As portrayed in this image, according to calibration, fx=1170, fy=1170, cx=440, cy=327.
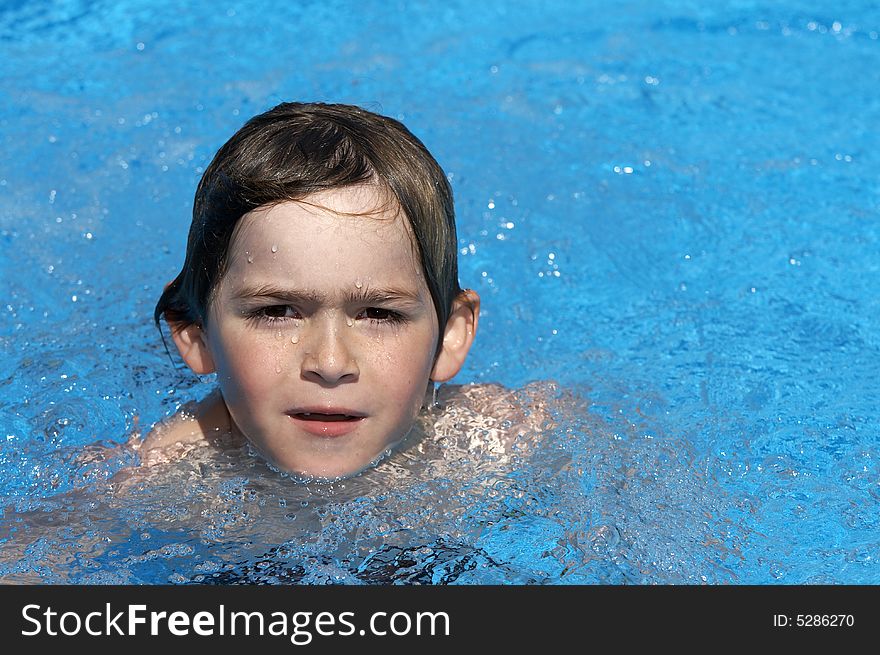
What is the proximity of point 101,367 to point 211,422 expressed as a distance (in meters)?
0.69

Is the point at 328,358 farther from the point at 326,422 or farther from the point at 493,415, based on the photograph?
the point at 493,415

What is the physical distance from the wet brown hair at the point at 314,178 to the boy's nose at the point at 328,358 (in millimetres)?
318

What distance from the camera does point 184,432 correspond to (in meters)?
3.40

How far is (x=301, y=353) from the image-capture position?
9.10 ft

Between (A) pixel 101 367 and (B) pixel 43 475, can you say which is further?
(A) pixel 101 367

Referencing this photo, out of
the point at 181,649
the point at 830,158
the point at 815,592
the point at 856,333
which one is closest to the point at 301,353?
the point at 181,649

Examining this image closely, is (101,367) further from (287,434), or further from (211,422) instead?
(287,434)

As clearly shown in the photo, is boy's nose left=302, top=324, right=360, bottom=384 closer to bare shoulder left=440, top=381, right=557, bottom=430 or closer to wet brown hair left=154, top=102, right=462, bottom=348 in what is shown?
wet brown hair left=154, top=102, right=462, bottom=348

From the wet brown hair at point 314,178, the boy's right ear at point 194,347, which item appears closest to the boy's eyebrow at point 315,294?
the wet brown hair at point 314,178

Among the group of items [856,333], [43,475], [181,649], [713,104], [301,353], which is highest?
[713,104]

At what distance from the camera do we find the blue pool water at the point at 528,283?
308 centimetres

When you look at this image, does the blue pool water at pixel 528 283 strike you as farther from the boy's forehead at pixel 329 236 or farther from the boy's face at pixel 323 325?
the boy's forehead at pixel 329 236

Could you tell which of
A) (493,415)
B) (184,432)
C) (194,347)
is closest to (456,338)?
(493,415)

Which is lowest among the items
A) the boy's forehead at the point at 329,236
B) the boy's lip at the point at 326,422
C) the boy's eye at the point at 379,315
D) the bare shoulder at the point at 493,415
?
the boy's lip at the point at 326,422
